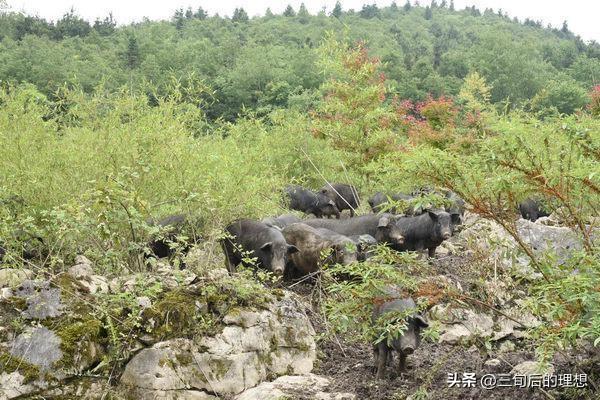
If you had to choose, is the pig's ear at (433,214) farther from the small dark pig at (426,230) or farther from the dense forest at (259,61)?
the dense forest at (259,61)

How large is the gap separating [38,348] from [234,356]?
198 centimetres

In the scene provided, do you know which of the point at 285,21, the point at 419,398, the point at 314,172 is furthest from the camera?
the point at 285,21

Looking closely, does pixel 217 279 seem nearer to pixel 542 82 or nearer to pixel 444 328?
pixel 444 328

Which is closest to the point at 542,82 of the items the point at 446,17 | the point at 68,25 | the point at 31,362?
the point at 68,25

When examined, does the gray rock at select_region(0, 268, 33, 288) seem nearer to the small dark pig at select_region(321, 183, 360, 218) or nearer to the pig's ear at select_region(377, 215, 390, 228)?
the pig's ear at select_region(377, 215, 390, 228)

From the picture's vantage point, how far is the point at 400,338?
672 centimetres

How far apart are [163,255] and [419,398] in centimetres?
520

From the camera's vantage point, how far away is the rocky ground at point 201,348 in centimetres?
618

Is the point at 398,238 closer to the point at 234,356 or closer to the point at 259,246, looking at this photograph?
→ the point at 259,246

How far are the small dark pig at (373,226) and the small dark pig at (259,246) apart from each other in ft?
7.94

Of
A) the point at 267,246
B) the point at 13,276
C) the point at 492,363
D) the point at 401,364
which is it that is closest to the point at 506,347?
the point at 492,363

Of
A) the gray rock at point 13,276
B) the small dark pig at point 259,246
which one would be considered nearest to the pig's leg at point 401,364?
the small dark pig at point 259,246

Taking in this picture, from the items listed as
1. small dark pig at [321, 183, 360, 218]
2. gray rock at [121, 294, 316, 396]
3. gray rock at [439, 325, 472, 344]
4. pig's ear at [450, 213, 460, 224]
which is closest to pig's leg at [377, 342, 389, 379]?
gray rock at [121, 294, 316, 396]

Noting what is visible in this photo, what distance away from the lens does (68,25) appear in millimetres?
71875
